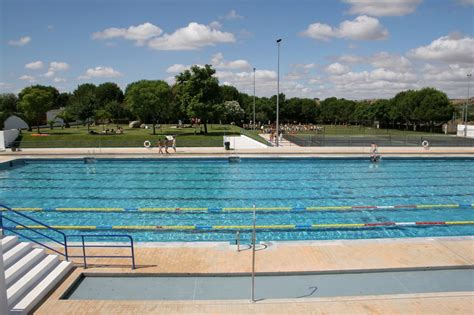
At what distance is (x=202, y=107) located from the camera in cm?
4038

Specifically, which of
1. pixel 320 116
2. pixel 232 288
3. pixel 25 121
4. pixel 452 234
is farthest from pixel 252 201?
pixel 320 116

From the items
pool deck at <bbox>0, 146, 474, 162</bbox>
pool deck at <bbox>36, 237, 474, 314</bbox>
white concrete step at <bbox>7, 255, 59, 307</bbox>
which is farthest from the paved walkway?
pool deck at <bbox>0, 146, 474, 162</bbox>

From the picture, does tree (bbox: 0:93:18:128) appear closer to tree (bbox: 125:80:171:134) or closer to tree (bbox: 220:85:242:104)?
tree (bbox: 125:80:171:134)

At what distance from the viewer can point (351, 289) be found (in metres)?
7.49

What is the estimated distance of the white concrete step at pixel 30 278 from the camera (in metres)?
6.49

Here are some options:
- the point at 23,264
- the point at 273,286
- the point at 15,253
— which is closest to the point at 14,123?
the point at 15,253

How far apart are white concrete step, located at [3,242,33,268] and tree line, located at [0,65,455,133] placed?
32747 millimetres

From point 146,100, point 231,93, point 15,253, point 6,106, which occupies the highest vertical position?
point 231,93

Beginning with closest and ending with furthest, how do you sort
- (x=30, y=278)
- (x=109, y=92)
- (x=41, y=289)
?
(x=41, y=289) → (x=30, y=278) → (x=109, y=92)

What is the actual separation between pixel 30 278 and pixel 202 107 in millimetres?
34147

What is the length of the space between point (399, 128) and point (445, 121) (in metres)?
11.2

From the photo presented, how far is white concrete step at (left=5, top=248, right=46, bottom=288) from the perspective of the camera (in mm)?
6943

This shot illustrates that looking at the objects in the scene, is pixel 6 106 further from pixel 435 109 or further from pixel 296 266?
pixel 296 266

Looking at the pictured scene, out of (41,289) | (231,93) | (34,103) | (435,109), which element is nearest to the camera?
(41,289)
